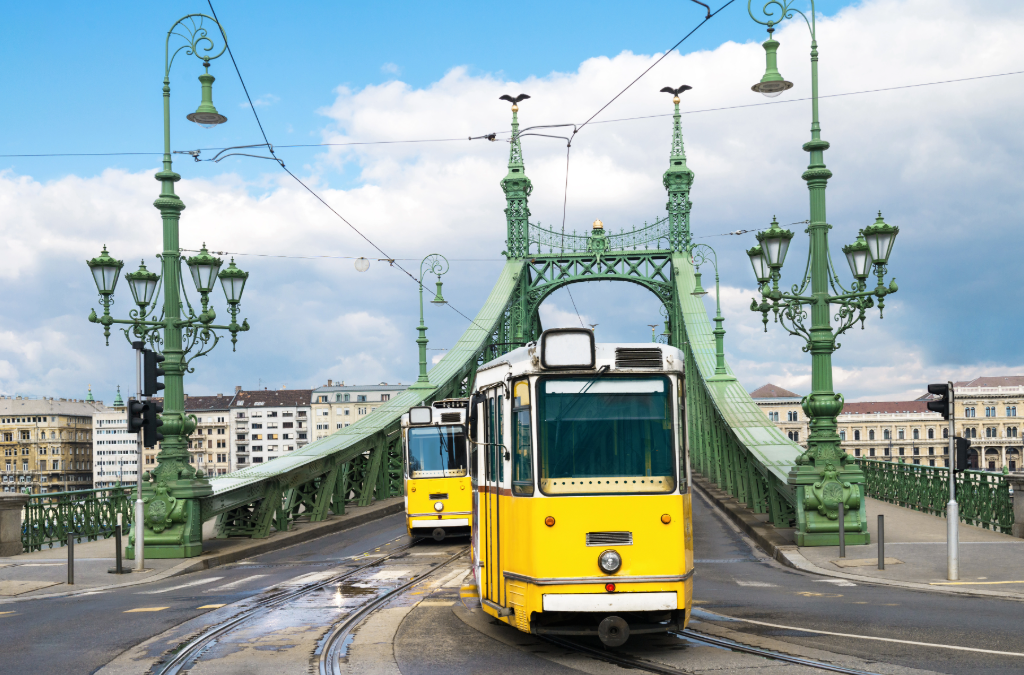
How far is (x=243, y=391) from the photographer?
168500mm

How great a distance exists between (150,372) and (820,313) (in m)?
10.7

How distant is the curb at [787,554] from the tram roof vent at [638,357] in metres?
5.64

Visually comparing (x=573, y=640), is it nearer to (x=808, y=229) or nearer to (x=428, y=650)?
(x=428, y=650)

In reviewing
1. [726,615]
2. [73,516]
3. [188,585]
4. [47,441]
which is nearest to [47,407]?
[47,441]

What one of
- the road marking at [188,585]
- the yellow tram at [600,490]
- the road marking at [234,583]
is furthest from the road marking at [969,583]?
the road marking at [188,585]

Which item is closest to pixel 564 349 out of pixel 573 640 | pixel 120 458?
pixel 573 640

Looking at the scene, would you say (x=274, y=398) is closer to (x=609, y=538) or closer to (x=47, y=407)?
(x=47, y=407)

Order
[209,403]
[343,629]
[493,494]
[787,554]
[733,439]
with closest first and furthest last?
[493,494], [343,629], [787,554], [733,439], [209,403]

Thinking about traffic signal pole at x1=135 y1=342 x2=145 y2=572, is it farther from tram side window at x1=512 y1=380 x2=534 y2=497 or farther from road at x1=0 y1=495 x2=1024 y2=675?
tram side window at x1=512 y1=380 x2=534 y2=497

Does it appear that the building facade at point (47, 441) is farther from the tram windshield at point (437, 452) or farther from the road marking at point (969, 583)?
the road marking at point (969, 583)

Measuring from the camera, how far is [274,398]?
162 meters

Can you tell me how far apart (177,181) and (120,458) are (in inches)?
5489

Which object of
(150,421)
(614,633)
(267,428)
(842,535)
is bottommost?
(267,428)

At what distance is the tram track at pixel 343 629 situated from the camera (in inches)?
327
